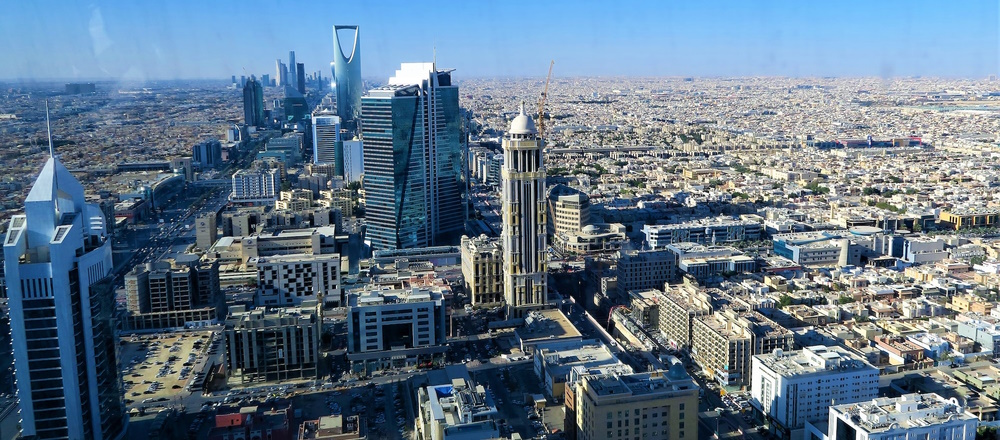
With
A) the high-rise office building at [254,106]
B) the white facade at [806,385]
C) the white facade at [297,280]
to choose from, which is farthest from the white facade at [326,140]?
the white facade at [806,385]

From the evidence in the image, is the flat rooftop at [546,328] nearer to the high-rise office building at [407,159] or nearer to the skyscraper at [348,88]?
the high-rise office building at [407,159]

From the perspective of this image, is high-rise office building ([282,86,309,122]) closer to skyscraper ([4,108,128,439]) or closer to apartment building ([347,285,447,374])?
apartment building ([347,285,447,374])

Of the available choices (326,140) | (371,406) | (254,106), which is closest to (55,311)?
(371,406)

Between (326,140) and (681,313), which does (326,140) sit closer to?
(326,140)

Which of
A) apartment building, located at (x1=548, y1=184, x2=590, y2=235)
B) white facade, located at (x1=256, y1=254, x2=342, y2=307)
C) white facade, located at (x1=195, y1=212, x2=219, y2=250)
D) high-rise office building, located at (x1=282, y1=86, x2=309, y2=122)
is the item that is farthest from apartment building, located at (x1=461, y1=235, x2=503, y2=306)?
high-rise office building, located at (x1=282, y1=86, x2=309, y2=122)

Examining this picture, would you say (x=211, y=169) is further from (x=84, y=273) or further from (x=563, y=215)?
(x=84, y=273)

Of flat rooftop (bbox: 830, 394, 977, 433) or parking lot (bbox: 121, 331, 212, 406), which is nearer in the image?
flat rooftop (bbox: 830, 394, 977, 433)
